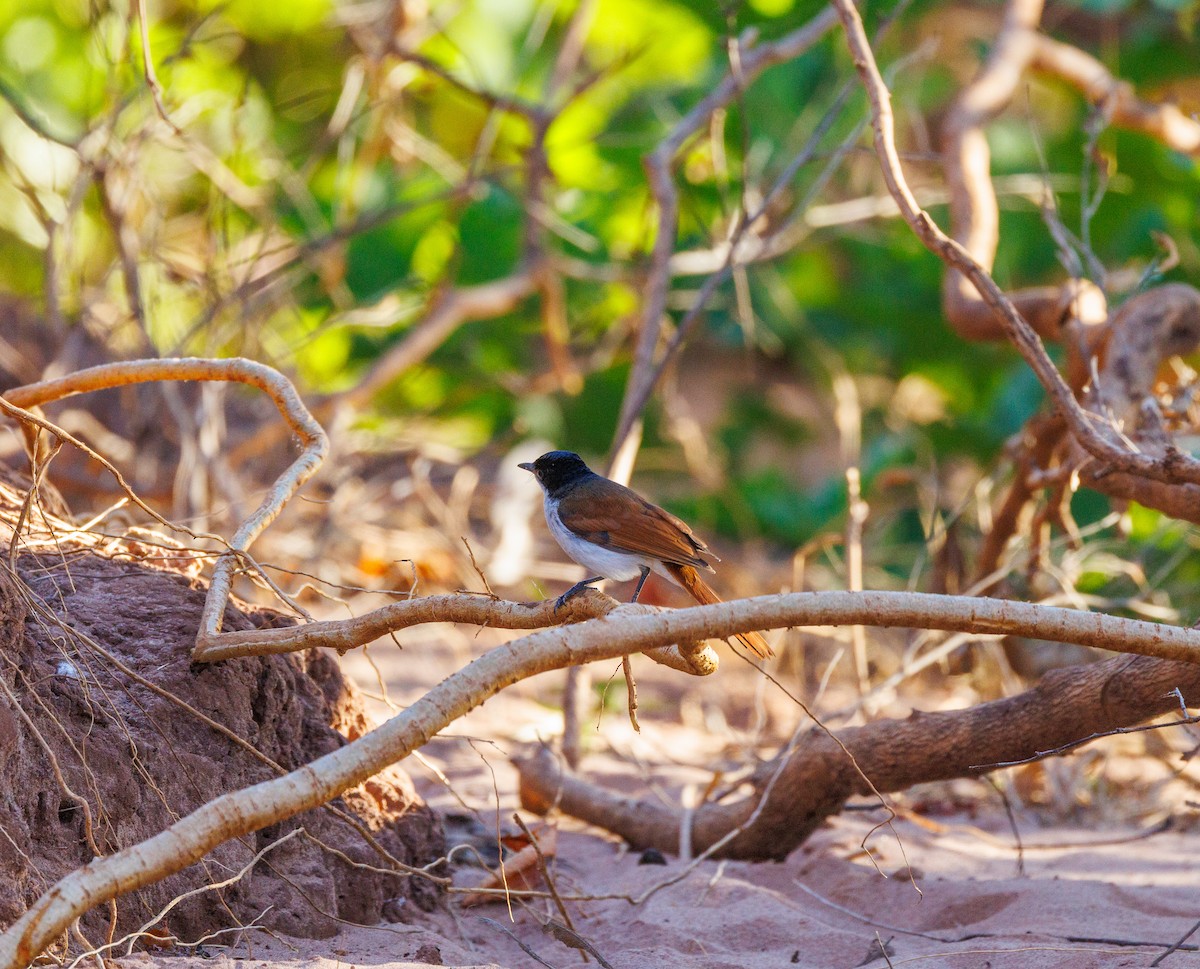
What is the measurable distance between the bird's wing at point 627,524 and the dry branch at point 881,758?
0.70 metres

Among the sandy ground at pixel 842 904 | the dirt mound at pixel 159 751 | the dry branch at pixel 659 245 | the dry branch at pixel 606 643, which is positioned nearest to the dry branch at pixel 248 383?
the dirt mound at pixel 159 751

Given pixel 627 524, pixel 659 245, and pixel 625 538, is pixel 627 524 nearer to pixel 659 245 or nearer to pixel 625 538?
pixel 625 538

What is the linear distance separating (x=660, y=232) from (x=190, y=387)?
4.08m

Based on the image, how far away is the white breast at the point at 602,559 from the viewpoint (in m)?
3.80

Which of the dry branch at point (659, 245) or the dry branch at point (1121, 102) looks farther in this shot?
the dry branch at point (1121, 102)

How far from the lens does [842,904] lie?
3404mm

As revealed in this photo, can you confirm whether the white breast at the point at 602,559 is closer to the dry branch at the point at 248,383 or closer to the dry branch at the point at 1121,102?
the dry branch at the point at 248,383

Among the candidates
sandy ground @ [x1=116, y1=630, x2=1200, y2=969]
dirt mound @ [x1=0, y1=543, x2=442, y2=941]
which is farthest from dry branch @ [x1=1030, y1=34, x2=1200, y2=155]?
dirt mound @ [x1=0, y1=543, x2=442, y2=941]

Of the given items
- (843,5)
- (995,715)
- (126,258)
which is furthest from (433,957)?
(126,258)

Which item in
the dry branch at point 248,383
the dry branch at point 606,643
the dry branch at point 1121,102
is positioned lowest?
the dry branch at point 606,643

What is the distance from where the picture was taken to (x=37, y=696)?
229 cm

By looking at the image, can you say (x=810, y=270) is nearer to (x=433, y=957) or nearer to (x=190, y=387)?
(x=190, y=387)

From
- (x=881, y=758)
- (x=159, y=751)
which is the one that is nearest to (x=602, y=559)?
(x=881, y=758)

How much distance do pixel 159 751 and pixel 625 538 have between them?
1.62 m
